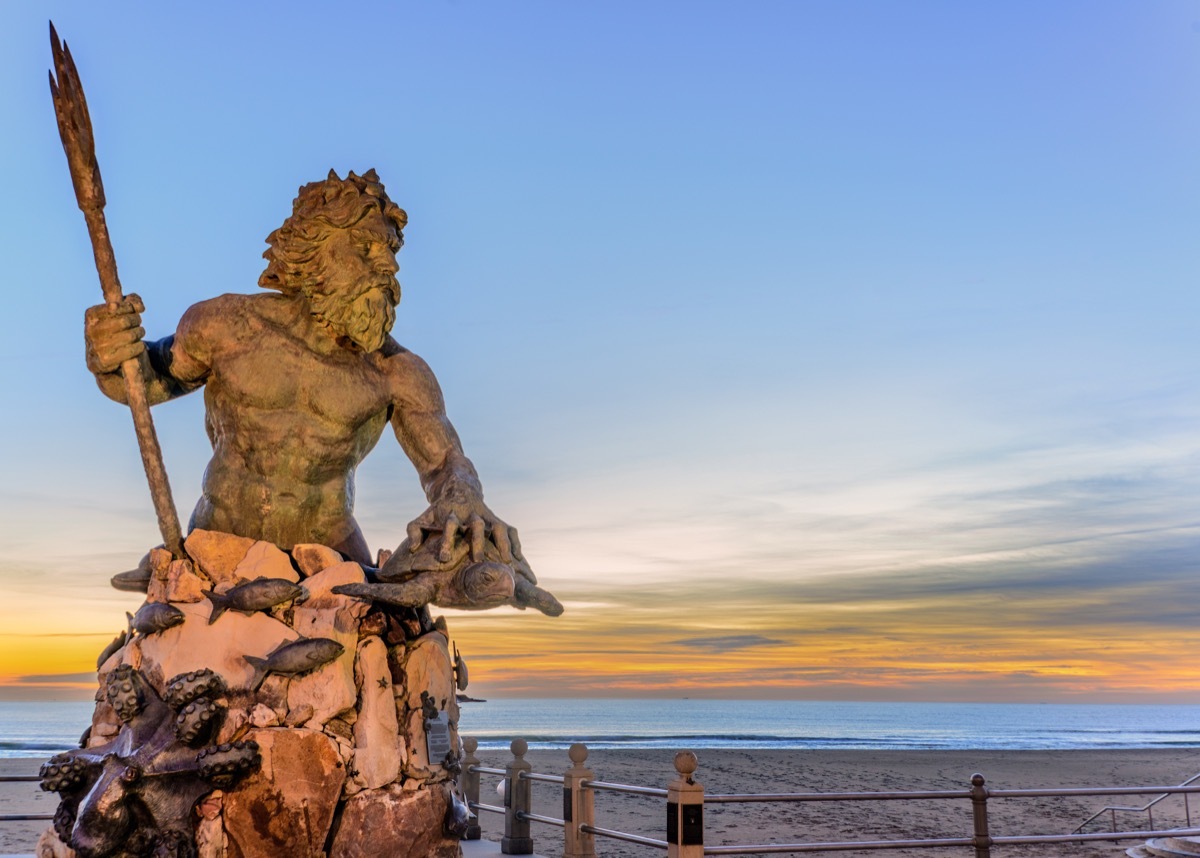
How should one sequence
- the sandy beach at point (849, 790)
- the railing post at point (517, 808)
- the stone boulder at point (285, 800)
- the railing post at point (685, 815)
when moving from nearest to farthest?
the stone boulder at point (285, 800), the railing post at point (685, 815), the railing post at point (517, 808), the sandy beach at point (849, 790)

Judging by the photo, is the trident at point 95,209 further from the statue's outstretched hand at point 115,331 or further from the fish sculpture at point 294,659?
the fish sculpture at point 294,659

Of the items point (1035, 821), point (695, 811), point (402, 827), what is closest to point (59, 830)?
point (402, 827)

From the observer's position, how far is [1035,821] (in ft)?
50.1

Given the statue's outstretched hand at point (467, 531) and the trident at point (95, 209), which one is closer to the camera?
the trident at point (95, 209)

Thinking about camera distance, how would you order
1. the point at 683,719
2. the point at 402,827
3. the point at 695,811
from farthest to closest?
the point at 683,719
the point at 695,811
the point at 402,827

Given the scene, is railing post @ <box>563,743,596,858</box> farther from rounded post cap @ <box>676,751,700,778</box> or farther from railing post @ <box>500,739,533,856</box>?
rounded post cap @ <box>676,751,700,778</box>

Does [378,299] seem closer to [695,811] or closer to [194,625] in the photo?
[194,625]

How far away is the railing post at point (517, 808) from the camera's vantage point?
309 inches

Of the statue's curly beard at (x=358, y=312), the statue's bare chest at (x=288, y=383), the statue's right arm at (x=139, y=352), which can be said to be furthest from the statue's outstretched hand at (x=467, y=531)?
the statue's right arm at (x=139, y=352)

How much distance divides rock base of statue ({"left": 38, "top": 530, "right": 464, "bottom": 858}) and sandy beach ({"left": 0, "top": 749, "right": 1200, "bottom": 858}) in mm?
6948

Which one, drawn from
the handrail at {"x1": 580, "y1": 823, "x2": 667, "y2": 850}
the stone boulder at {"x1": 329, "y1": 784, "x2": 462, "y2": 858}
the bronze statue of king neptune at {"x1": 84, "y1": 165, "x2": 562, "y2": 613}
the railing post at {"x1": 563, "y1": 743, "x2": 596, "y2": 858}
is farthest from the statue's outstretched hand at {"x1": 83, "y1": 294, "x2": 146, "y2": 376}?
the railing post at {"x1": 563, "y1": 743, "x2": 596, "y2": 858}

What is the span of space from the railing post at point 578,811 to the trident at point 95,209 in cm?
411

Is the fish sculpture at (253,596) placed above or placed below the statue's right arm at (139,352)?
below

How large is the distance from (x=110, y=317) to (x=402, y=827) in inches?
81.5
